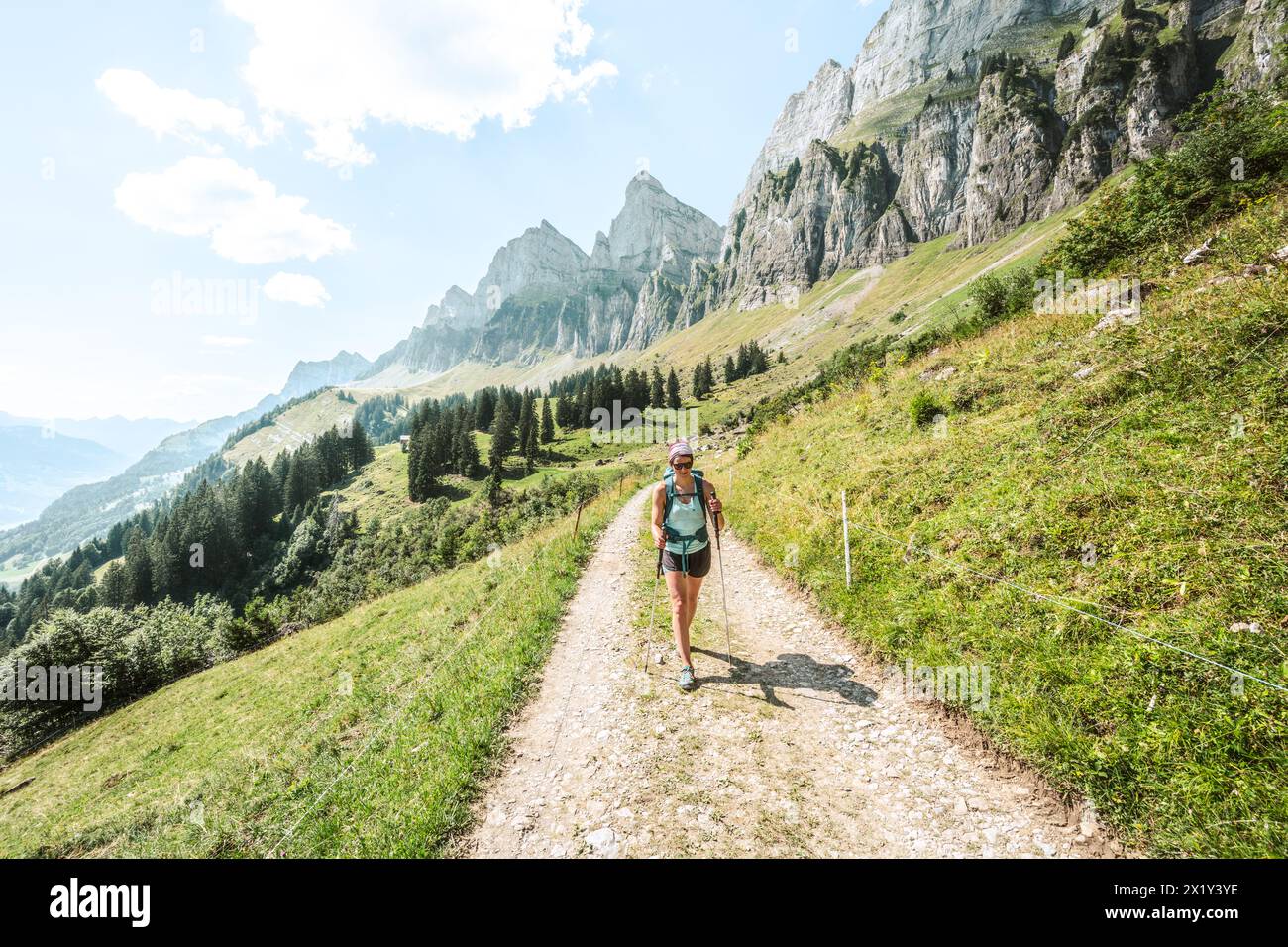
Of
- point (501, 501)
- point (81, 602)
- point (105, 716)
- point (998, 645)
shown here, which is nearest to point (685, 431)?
point (501, 501)

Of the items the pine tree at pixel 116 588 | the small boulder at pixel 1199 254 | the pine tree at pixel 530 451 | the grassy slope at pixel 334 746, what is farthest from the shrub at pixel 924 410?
the pine tree at pixel 116 588

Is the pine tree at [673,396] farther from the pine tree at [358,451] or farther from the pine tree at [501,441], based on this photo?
the pine tree at [358,451]

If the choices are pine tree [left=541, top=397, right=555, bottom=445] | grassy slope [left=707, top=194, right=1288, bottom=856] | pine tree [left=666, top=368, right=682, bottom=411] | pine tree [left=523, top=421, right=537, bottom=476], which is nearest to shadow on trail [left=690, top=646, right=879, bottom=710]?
grassy slope [left=707, top=194, right=1288, bottom=856]

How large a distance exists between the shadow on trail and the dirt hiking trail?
0.03 meters

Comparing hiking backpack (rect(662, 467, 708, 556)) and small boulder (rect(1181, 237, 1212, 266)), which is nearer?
hiking backpack (rect(662, 467, 708, 556))

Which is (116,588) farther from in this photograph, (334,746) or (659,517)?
(659,517)

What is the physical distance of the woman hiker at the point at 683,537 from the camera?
7.88m

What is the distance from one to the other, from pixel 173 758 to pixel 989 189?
241580mm

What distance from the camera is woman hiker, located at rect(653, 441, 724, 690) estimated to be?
310 inches

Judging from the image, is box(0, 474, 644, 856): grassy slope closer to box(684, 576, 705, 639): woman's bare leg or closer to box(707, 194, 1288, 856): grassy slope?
box(684, 576, 705, 639): woman's bare leg

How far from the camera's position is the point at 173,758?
16.8m

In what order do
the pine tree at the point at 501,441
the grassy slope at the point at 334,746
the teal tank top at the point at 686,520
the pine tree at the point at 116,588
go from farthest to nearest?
the pine tree at the point at 501,441, the pine tree at the point at 116,588, the teal tank top at the point at 686,520, the grassy slope at the point at 334,746

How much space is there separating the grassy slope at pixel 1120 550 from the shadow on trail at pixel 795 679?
0.84m

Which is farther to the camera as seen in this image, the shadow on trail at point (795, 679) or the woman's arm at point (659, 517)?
the woman's arm at point (659, 517)
